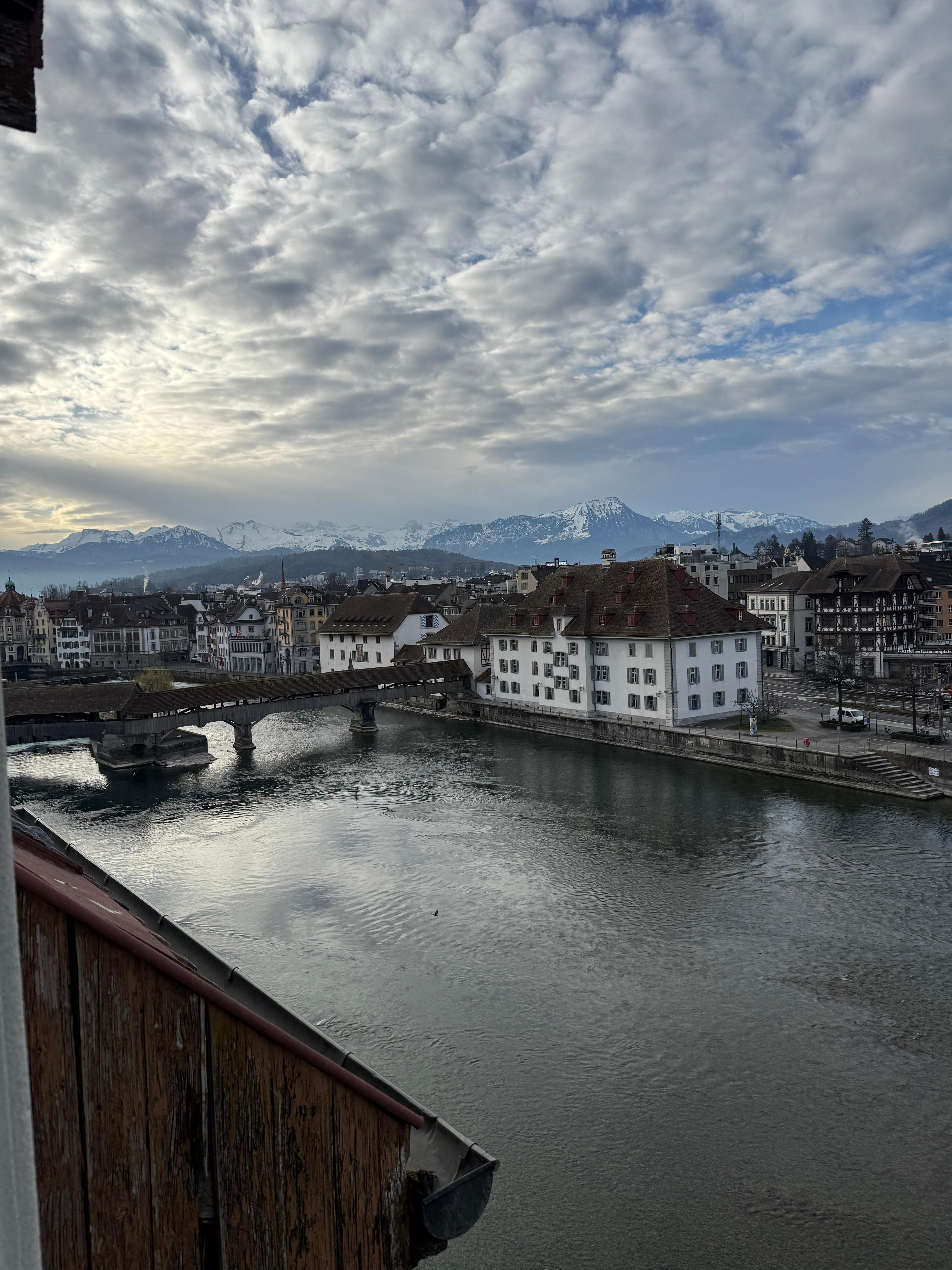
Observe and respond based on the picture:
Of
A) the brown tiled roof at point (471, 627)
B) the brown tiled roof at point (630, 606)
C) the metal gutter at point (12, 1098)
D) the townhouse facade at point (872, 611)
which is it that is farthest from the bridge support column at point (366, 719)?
the metal gutter at point (12, 1098)

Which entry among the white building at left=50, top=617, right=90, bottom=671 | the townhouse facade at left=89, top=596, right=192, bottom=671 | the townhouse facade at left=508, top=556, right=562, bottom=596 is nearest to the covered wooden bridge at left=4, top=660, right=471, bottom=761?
A: the townhouse facade at left=89, top=596, right=192, bottom=671

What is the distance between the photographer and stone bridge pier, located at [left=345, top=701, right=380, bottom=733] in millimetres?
54219

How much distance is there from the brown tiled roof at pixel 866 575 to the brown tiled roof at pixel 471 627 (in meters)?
25.8

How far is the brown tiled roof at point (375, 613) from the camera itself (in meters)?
71.5

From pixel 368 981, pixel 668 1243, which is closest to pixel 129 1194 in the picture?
pixel 668 1243

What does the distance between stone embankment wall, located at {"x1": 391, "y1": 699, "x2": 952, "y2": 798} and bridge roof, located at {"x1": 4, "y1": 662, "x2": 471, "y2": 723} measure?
9.77 metres

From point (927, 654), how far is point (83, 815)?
57.2 meters

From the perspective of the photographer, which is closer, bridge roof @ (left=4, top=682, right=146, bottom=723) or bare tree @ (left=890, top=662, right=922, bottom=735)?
bare tree @ (left=890, top=662, right=922, bottom=735)

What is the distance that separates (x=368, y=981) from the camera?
18.5 meters

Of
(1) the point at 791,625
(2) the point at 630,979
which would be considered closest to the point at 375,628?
(1) the point at 791,625

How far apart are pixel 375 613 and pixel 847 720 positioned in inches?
1723

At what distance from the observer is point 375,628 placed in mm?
73062

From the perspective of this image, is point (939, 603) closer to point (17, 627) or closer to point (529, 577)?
point (529, 577)

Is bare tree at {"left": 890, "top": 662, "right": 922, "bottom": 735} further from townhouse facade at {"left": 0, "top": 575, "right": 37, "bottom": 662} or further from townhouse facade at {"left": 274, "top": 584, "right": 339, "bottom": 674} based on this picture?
townhouse facade at {"left": 0, "top": 575, "right": 37, "bottom": 662}
